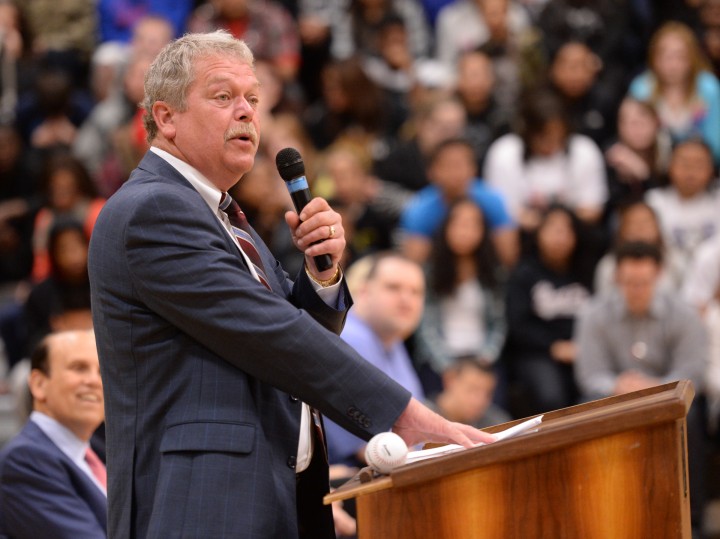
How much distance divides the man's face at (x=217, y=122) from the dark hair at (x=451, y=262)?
3812mm

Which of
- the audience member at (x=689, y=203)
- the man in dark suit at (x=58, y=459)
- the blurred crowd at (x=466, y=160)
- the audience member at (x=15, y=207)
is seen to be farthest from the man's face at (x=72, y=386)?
the audience member at (x=689, y=203)

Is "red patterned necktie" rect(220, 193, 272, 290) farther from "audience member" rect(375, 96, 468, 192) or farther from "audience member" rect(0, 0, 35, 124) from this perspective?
"audience member" rect(0, 0, 35, 124)

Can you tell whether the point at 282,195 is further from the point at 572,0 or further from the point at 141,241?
the point at 141,241

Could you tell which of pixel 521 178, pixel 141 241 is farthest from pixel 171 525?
pixel 521 178

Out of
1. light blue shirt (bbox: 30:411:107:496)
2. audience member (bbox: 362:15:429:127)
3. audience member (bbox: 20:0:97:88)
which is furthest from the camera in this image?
audience member (bbox: 20:0:97:88)

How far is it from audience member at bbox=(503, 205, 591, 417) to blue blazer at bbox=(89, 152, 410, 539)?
150 inches

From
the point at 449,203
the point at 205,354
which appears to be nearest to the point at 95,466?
the point at 205,354

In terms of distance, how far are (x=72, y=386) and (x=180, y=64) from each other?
4.71 feet

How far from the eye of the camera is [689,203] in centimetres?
660

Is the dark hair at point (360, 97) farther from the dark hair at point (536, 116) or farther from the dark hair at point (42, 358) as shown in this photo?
the dark hair at point (42, 358)

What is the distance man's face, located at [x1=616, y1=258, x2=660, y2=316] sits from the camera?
557 centimetres

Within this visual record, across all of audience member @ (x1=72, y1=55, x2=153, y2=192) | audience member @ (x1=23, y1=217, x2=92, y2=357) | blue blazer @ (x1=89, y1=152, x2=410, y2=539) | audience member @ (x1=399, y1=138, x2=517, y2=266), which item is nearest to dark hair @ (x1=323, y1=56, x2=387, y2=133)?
audience member @ (x1=399, y1=138, x2=517, y2=266)

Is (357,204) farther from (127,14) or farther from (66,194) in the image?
(127,14)

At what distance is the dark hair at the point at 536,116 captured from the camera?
6922 millimetres
